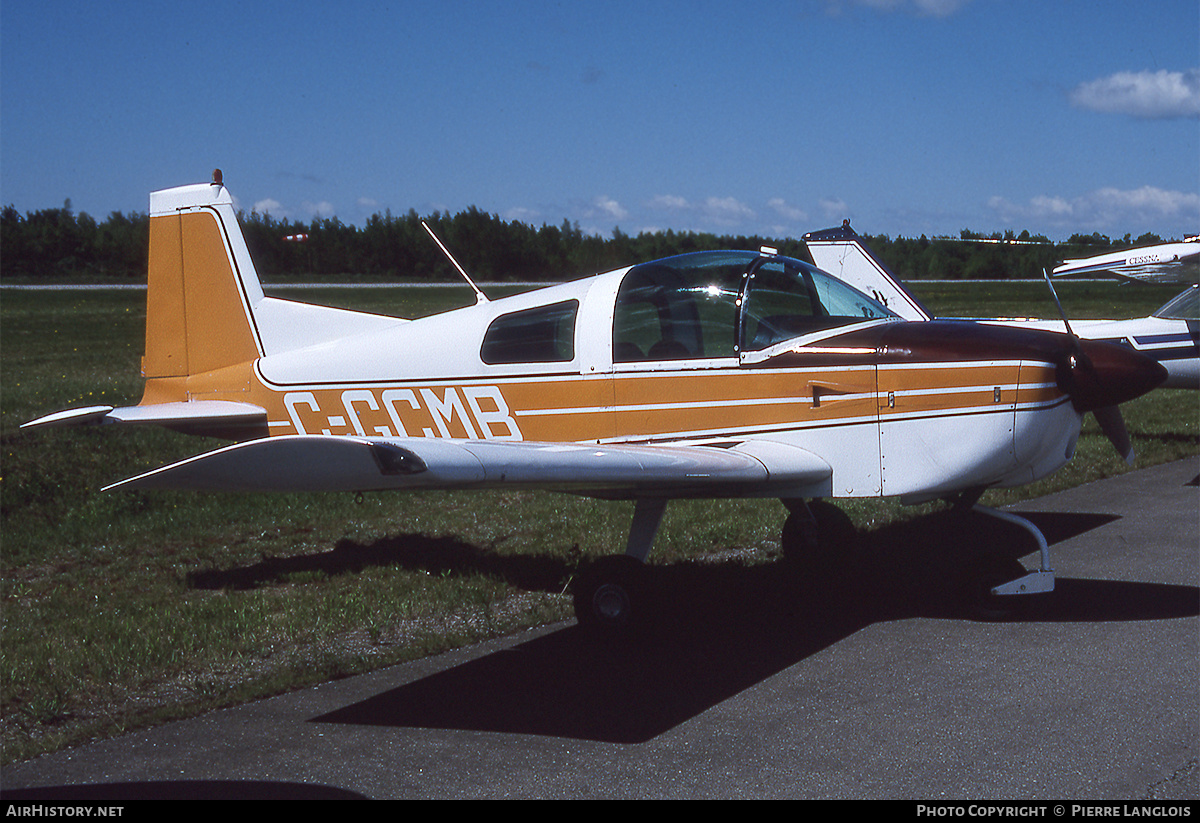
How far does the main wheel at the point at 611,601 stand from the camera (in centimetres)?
548

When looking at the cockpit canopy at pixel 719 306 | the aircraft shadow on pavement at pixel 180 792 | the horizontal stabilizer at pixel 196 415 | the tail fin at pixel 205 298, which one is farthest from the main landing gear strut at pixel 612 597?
the tail fin at pixel 205 298

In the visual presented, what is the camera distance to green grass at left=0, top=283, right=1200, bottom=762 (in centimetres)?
504

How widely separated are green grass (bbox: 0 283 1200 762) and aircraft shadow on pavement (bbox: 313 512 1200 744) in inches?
20.8

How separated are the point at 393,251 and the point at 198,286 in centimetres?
4058

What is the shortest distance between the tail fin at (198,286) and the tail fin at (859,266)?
5.13m

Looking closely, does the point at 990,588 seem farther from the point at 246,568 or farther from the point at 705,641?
the point at 246,568

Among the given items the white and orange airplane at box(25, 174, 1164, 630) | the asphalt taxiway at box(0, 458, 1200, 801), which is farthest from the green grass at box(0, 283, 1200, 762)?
the white and orange airplane at box(25, 174, 1164, 630)

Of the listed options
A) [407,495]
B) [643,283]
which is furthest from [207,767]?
[407,495]

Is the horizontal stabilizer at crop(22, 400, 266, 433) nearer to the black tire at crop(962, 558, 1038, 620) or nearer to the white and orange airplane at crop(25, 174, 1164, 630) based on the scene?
the white and orange airplane at crop(25, 174, 1164, 630)

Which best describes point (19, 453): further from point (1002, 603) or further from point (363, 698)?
point (1002, 603)

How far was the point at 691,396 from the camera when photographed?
5.82 metres

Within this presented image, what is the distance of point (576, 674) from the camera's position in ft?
16.4

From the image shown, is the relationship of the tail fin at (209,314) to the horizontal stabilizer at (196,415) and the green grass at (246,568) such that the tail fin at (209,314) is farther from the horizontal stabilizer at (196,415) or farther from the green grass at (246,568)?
the green grass at (246,568)

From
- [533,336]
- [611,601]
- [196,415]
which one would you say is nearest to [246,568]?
[196,415]
